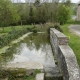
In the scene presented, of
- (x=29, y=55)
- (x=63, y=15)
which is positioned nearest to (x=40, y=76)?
(x=29, y=55)

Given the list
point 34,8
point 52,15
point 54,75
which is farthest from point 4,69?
point 34,8

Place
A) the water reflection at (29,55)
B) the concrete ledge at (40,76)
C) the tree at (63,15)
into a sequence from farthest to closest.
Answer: the tree at (63,15)
the water reflection at (29,55)
the concrete ledge at (40,76)

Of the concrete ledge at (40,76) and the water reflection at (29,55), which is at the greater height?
the concrete ledge at (40,76)

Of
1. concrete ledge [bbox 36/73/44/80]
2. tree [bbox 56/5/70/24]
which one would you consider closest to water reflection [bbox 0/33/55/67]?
concrete ledge [bbox 36/73/44/80]

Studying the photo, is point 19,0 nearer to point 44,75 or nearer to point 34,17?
point 34,17

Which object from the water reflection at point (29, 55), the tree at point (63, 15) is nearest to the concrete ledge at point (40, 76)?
the water reflection at point (29, 55)

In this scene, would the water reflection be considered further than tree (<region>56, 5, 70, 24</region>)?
No

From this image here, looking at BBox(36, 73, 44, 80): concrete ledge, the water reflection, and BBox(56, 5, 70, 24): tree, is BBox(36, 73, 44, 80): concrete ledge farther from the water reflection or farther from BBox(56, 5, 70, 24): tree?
BBox(56, 5, 70, 24): tree

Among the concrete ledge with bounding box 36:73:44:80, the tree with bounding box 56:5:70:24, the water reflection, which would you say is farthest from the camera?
the tree with bounding box 56:5:70:24

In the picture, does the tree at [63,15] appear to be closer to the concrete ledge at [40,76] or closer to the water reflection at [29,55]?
the water reflection at [29,55]

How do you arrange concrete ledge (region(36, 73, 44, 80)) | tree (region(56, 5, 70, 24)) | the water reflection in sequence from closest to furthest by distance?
concrete ledge (region(36, 73, 44, 80)), the water reflection, tree (region(56, 5, 70, 24))

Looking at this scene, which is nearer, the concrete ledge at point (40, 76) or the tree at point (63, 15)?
the concrete ledge at point (40, 76)

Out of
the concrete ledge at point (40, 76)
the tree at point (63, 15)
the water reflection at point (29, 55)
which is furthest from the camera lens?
the tree at point (63, 15)

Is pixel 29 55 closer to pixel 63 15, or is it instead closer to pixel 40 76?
pixel 40 76
